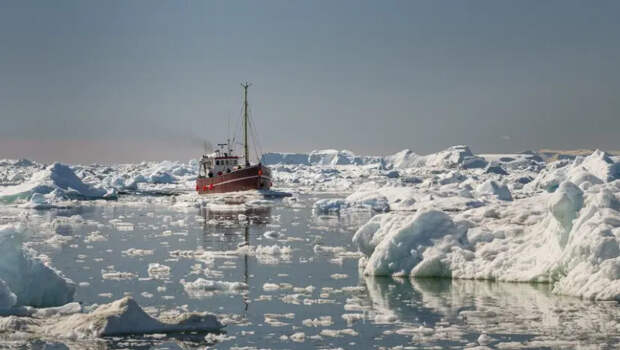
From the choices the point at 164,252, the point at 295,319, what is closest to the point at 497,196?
the point at 164,252

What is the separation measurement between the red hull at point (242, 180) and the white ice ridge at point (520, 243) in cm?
3795

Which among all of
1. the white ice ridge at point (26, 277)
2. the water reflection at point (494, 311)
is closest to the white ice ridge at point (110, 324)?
the white ice ridge at point (26, 277)

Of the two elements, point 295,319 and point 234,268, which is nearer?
point 295,319

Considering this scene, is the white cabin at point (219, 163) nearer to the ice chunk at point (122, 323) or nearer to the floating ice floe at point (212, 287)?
the floating ice floe at point (212, 287)

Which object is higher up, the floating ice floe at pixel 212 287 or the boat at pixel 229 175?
the boat at pixel 229 175

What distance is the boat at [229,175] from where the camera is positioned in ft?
185

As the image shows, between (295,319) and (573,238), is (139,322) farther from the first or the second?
(573,238)

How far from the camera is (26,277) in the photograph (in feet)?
42.1

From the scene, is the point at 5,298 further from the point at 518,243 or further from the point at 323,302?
the point at 518,243

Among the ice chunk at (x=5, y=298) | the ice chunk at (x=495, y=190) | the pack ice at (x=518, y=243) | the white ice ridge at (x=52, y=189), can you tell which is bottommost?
the ice chunk at (x=5, y=298)

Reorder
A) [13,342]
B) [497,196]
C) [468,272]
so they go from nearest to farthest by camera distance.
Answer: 1. [13,342]
2. [468,272]
3. [497,196]

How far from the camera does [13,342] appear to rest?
10.1 m

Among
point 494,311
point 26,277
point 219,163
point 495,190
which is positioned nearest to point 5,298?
point 26,277

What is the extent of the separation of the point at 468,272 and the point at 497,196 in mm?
29342
